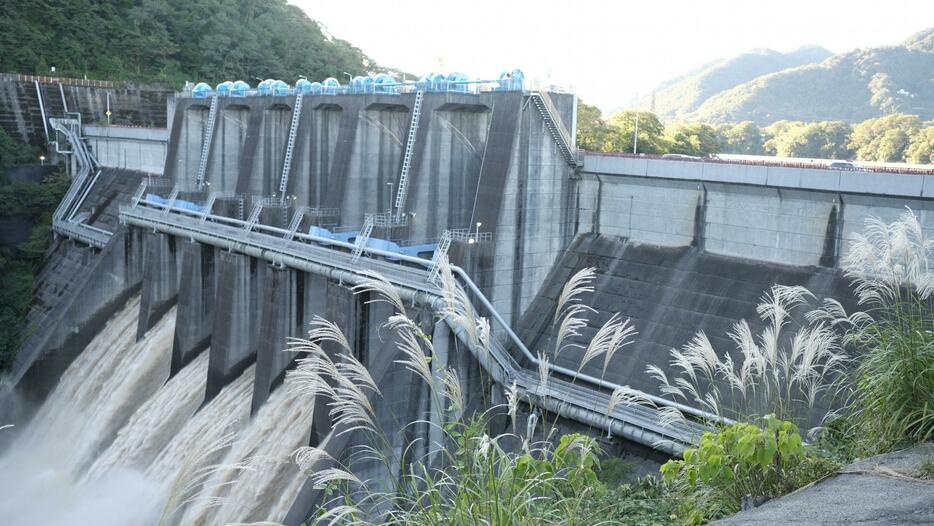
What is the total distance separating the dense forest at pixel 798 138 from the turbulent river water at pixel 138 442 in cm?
3025

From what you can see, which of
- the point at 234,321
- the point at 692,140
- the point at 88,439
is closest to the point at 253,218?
the point at 234,321

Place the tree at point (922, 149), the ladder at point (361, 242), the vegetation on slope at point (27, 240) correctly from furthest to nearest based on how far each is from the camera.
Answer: the tree at point (922, 149), the vegetation on slope at point (27, 240), the ladder at point (361, 242)

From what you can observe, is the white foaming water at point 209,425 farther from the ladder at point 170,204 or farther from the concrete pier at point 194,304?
the ladder at point 170,204

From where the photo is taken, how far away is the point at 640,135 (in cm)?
5597

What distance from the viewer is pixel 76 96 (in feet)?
183

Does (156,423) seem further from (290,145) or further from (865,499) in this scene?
(865,499)

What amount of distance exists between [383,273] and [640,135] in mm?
36832

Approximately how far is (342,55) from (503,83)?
5928 cm

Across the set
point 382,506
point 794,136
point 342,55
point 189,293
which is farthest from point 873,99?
point 382,506

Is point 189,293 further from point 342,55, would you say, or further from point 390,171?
point 342,55

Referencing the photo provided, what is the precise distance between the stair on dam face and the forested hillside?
48.9m

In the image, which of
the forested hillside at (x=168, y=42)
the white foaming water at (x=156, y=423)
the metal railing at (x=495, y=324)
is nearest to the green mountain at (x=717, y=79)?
the forested hillside at (x=168, y=42)

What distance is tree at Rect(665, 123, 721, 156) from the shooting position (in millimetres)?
58344

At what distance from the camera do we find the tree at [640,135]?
55344 millimetres
